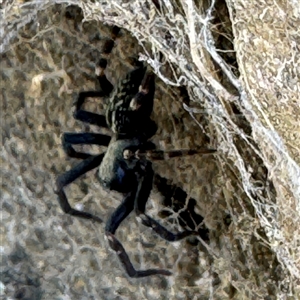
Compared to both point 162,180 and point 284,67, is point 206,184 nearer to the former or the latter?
point 162,180

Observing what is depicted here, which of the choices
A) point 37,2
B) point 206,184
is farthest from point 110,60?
point 206,184

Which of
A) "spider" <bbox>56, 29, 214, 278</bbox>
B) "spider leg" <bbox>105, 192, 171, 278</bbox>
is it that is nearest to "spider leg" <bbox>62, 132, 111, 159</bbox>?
"spider" <bbox>56, 29, 214, 278</bbox>

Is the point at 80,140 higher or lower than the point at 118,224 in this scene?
higher

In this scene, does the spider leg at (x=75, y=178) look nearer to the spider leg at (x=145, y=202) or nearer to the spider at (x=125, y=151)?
the spider at (x=125, y=151)

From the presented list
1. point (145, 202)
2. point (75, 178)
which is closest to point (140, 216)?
point (145, 202)

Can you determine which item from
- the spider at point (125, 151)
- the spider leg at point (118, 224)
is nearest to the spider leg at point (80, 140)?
the spider at point (125, 151)

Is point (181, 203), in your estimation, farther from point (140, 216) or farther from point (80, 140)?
point (80, 140)

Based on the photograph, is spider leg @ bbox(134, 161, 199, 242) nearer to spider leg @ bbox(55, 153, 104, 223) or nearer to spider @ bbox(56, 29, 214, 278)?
spider @ bbox(56, 29, 214, 278)
